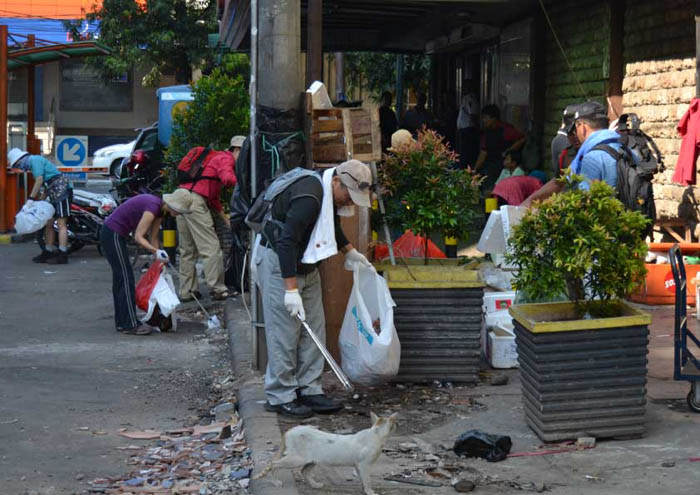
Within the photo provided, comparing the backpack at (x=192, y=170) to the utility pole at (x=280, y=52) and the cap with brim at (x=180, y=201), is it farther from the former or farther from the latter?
the utility pole at (x=280, y=52)

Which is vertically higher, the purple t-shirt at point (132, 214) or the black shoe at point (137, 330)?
the purple t-shirt at point (132, 214)

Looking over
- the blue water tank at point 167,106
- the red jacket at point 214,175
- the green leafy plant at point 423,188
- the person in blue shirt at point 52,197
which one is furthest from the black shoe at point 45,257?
the green leafy plant at point 423,188

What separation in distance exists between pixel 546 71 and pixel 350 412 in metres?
9.56

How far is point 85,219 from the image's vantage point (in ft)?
55.8

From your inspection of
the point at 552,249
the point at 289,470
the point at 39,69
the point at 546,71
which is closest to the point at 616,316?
the point at 552,249

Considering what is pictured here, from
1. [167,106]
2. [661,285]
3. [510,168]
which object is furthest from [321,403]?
[167,106]

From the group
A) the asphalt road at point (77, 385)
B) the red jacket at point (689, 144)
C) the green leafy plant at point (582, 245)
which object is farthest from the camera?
the red jacket at point (689, 144)

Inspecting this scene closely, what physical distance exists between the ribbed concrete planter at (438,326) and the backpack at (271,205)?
3.44 ft

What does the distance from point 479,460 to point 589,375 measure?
78cm

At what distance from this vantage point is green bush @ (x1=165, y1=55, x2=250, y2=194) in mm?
14625

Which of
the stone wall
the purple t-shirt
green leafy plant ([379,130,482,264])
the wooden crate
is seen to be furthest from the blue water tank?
green leafy plant ([379,130,482,264])

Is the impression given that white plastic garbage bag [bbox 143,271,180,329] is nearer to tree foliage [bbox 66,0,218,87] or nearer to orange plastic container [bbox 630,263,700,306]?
orange plastic container [bbox 630,263,700,306]

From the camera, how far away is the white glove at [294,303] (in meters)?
6.53

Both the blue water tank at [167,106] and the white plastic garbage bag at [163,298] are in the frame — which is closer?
the white plastic garbage bag at [163,298]
